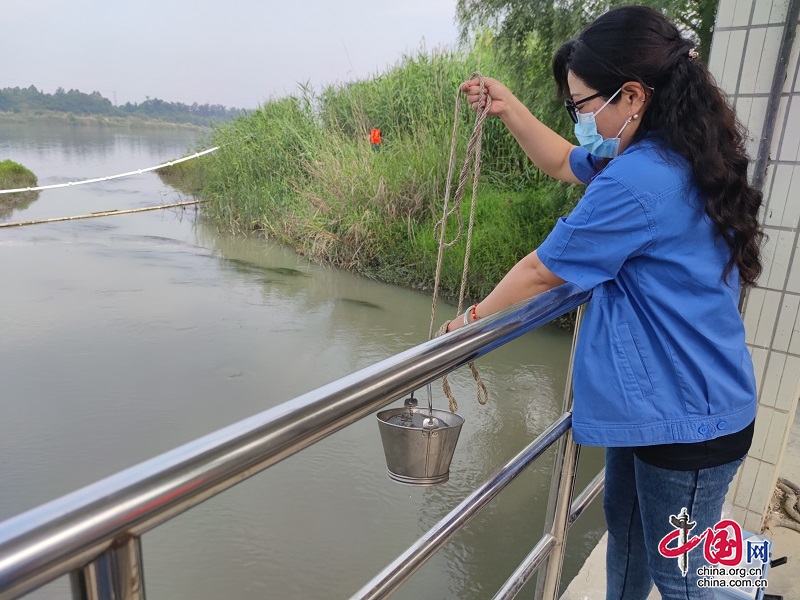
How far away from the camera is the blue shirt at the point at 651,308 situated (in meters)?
0.84

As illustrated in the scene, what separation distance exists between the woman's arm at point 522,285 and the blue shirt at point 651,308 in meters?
0.03

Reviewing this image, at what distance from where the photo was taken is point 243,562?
7.66 ft

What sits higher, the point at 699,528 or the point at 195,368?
the point at 699,528

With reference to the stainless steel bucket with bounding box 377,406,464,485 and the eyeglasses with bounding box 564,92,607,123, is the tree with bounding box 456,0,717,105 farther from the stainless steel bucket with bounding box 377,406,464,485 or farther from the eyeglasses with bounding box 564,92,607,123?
the stainless steel bucket with bounding box 377,406,464,485


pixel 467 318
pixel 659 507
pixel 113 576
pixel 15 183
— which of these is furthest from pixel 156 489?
pixel 15 183

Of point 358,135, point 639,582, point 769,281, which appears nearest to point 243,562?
point 639,582

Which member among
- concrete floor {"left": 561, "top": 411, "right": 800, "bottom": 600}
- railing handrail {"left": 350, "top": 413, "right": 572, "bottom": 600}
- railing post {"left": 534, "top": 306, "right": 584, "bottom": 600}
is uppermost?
railing handrail {"left": 350, "top": 413, "right": 572, "bottom": 600}

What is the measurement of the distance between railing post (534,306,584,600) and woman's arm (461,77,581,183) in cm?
41

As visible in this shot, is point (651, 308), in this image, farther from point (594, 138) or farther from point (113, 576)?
point (113, 576)

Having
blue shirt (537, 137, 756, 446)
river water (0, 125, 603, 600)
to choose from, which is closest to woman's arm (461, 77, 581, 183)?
blue shirt (537, 137, 756, 446)

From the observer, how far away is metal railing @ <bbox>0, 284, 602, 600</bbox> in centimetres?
34

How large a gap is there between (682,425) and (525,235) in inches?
167

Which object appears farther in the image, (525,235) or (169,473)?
(525,235)

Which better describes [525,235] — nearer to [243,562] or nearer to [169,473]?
[243,562]
